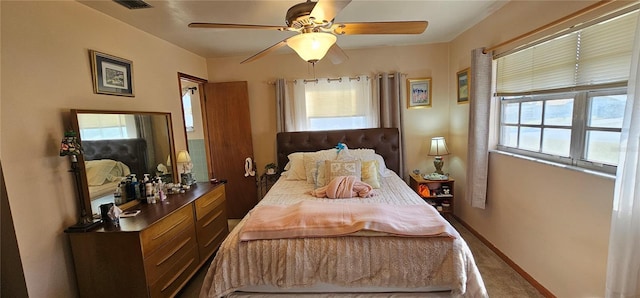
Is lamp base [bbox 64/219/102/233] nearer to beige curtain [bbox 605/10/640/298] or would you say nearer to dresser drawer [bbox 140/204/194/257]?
dresser drawer [bbox 140/204/194/257]

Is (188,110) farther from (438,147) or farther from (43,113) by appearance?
(438,147)

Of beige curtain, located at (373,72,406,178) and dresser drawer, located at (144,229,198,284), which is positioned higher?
beige curtain, located at (373,72,406,178)

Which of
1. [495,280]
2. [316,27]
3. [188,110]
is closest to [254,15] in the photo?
[316,27]

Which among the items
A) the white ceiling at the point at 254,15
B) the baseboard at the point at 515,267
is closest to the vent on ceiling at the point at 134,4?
the white ceiling at the point at 254,15

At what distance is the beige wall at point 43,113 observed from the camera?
1.51m

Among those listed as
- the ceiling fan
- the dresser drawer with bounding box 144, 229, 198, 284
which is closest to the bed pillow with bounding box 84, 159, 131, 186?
the dresser drawer with bounding box 144, 229, 198, 284

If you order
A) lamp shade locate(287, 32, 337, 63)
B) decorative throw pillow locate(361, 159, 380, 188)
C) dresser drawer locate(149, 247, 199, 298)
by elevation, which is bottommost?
dresser drawer locate(149, 247, 199, 298)

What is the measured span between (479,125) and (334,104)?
5.87 feet

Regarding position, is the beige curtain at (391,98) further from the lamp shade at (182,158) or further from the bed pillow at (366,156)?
the lamp shade at (182,158)

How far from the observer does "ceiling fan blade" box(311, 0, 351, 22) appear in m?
1.29

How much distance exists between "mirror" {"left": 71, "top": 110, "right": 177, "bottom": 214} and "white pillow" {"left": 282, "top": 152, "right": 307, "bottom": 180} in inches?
51.6

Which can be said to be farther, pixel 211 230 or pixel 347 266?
pixel 211 230

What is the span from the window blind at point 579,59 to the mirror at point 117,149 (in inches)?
131

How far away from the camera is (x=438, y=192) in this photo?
3.25m
